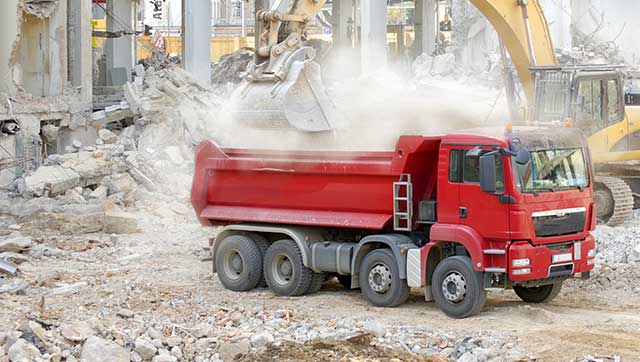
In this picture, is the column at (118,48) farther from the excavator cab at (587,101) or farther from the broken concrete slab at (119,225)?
the excavator cab at (587,101)

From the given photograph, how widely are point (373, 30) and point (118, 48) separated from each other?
9103 mm

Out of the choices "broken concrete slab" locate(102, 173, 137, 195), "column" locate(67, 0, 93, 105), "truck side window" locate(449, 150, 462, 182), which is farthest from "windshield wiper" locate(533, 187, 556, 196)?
"column" locate(67, 0, 93, 105)

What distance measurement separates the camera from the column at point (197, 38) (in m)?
32.5

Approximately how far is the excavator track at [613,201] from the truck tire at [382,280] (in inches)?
258

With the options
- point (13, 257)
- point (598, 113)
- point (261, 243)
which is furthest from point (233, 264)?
point (598, 113)

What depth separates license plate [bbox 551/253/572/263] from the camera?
11.9m

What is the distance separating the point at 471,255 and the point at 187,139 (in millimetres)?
13741

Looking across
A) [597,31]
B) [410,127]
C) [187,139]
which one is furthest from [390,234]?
[597,31]

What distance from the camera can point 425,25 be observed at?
49.5 metres

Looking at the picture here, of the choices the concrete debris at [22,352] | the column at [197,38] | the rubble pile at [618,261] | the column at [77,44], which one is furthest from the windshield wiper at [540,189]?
the column at [197,38]

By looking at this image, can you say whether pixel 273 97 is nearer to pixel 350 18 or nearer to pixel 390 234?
pixel 390 234

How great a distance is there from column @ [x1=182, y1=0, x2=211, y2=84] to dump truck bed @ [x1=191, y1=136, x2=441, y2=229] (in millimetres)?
18292

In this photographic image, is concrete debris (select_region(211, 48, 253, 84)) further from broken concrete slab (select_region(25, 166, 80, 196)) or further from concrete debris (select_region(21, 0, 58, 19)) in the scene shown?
broken concrete slab (select_region(25, 166, 80, 196))

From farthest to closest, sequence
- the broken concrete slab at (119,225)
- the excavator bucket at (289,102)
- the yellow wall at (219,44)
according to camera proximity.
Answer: the yellow wall at (219,44) → the broken concrete slab at (119,225) → the excavator bucket at (289,102)
